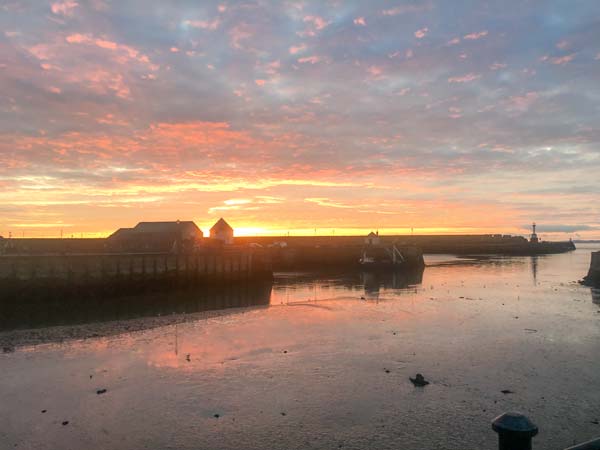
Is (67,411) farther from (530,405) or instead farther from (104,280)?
(104,280)

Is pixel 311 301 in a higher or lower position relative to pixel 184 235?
lower

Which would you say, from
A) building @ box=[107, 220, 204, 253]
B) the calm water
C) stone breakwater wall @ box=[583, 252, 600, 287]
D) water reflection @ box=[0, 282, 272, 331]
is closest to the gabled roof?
building @ box=[107, 220, 204, 253]

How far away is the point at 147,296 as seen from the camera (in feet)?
147

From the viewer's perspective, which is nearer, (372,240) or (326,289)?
(326,289)

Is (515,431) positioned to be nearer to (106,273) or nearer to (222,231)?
(106,273)

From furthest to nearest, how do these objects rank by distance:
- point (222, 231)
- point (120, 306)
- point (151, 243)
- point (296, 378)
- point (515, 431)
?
1. point (222, 231)
2. point (151, 243)
3. point (120, 306)
4. point (296, 378)
5. point (515, 431)

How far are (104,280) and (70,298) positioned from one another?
11.5 feet

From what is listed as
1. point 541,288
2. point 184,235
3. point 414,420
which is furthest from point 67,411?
point 184,235

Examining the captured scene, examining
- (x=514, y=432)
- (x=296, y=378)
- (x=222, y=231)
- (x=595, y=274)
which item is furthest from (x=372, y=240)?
(x=514, y=432)

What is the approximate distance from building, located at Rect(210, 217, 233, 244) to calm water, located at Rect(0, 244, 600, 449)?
70493 mm

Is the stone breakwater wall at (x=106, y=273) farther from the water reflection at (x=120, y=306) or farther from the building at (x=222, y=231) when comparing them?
the building at (x=222, y=231)

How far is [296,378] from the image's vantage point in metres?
18.3

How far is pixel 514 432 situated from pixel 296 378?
1526 cm

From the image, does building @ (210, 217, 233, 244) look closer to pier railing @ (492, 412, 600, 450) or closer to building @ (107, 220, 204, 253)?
building @ (107, 220, 204, 253)
